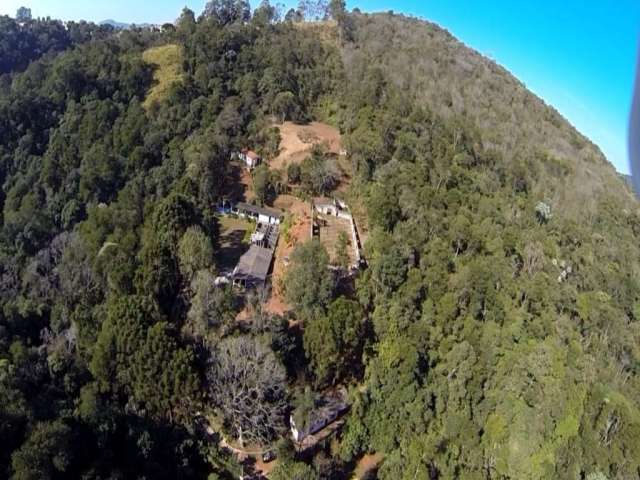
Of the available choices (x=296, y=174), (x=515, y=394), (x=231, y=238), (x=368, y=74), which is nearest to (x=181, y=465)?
(x=515, y=394)

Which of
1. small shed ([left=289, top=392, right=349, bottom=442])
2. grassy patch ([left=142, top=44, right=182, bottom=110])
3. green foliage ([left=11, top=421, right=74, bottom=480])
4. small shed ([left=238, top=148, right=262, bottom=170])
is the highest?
grassy patch ([left=142, top=44, right=182, bottom=110])

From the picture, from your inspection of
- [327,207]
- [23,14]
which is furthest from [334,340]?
[23,14]

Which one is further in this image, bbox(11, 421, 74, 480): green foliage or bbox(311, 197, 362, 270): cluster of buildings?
bbox(311, 197, 362, 270): cluster of buildings

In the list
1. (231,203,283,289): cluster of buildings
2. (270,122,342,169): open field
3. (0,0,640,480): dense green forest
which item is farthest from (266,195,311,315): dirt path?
(270,122,342,169): open field

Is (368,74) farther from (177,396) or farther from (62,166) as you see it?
(177,396)

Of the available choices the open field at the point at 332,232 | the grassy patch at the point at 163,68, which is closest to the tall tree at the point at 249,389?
the open field at the point at 332,232

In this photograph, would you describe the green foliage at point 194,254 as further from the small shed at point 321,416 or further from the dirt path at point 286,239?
the small shed at point 321,416

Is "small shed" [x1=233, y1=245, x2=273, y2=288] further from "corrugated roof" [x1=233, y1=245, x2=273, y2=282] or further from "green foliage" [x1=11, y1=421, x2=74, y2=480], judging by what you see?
"green foliage" [x1=11, y1=421, x2=74, y2=480]

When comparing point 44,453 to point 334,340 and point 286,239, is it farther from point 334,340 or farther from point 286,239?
point 286,239
